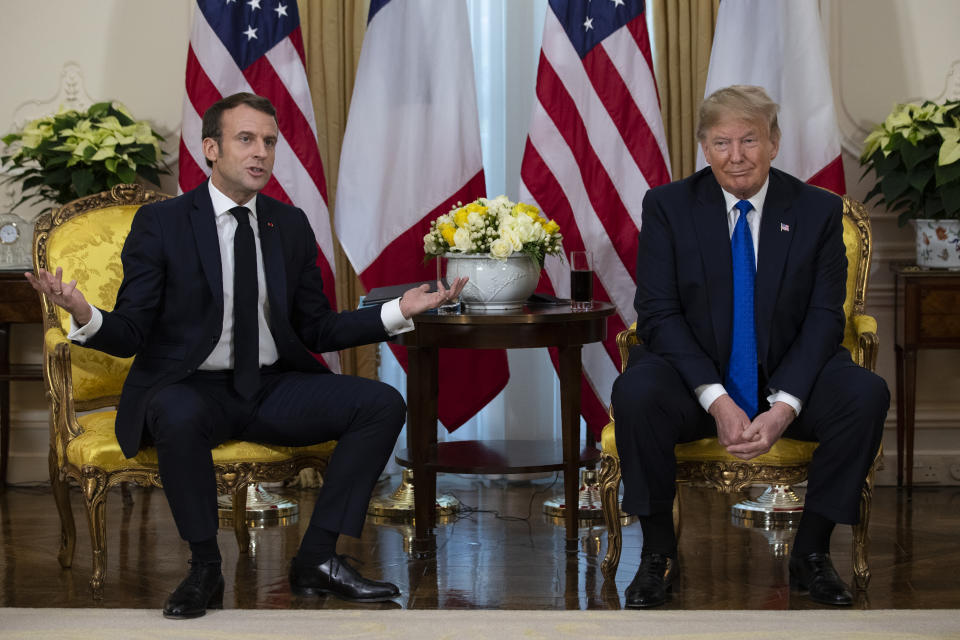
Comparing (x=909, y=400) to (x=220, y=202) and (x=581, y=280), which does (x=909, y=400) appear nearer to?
(x=581, y=280)

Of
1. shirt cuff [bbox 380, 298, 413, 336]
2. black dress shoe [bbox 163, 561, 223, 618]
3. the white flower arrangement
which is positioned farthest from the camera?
the white flower arrangement

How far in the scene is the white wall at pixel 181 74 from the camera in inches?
185

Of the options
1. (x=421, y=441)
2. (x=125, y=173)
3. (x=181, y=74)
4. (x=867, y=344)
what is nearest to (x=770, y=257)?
(x=867, y=344)

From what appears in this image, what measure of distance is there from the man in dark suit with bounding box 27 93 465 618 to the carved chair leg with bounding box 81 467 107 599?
0.49ft

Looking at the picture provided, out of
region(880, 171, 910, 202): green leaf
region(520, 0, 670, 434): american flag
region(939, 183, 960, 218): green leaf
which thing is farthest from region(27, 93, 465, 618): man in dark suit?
region(939, 183, 960, 218): green leaf

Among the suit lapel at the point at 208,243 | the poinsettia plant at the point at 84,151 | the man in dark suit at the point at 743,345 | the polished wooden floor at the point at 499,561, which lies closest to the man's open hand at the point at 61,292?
the suit lapel at the point at 208,243

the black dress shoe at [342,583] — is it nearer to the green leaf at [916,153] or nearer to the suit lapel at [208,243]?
the suit lapel at [208,243]

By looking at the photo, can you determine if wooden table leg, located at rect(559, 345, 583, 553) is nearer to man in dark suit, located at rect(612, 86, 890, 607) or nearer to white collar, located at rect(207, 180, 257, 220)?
man in dark suit, located at rect(612, 86, 890, 607)

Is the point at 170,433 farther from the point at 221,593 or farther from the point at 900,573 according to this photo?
the point at 900,573

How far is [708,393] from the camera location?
301 centimetres

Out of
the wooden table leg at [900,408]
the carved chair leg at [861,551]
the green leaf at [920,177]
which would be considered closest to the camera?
the carved chair leg at [861,551]

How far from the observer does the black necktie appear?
3117 mm

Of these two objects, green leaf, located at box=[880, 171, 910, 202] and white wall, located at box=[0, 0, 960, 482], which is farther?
white wall, located at box=[0, 0, 960, 482]

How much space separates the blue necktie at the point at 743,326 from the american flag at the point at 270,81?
1793mm
